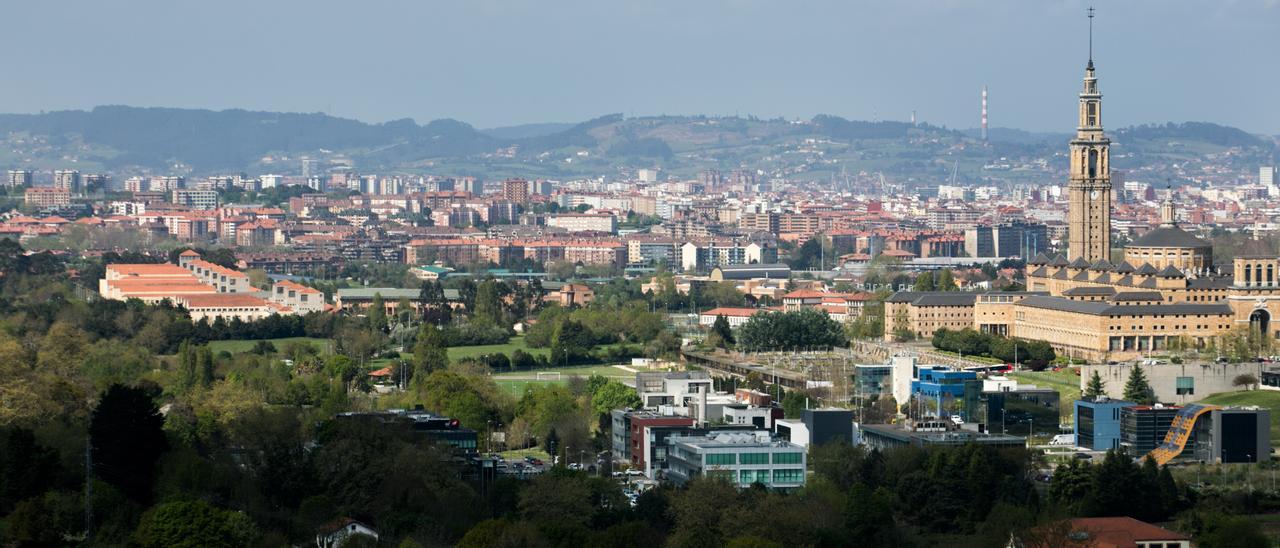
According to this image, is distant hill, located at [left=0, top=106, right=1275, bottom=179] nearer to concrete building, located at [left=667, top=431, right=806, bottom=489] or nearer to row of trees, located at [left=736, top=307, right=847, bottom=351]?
row of trees, located at [left=736, top=307, right=847, bottom=351]

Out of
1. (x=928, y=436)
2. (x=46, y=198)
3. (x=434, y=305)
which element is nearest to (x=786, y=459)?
(x=928, y=436)

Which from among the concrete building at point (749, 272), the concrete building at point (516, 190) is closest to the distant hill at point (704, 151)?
the concrete building at point (516, 190)

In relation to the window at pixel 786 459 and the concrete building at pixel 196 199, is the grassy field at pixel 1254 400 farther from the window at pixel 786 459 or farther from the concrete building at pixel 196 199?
the concrete building at pixel 196 199

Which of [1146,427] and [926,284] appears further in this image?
[926,284]

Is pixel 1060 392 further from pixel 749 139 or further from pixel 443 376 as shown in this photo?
pixel 749 139

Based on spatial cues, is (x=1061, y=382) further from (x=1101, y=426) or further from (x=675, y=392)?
(x=675, y=392)

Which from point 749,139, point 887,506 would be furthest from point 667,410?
point 749,139
